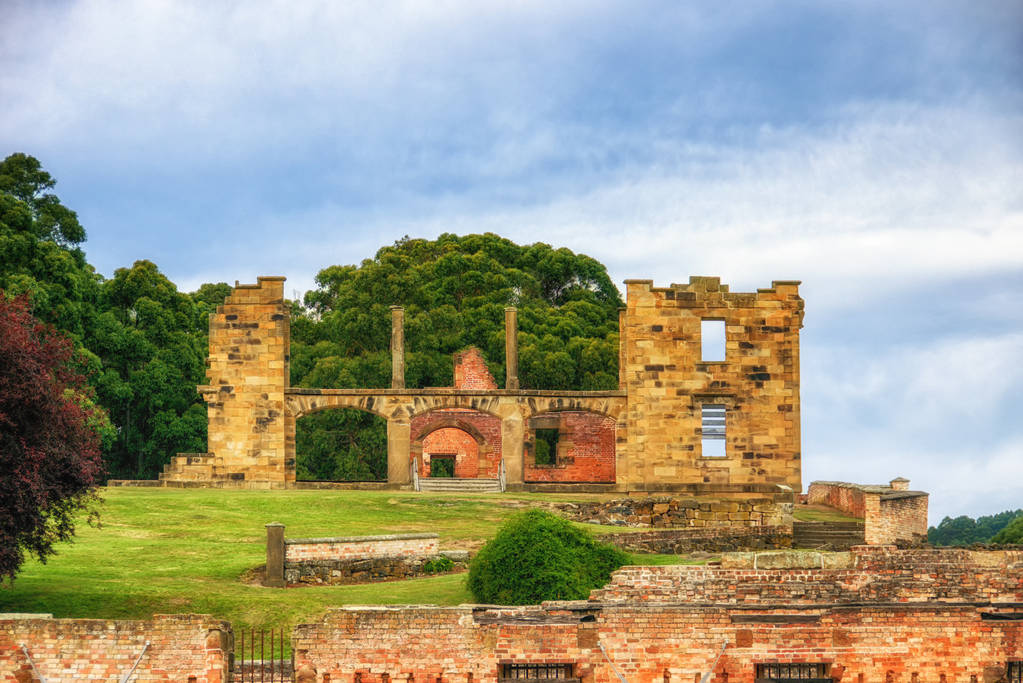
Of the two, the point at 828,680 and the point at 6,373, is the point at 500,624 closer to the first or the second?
the point at 828,680

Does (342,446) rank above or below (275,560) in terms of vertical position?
above

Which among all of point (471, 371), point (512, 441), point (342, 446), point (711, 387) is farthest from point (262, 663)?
point (342, 446)

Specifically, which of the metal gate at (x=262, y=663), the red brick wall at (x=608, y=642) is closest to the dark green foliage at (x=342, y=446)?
the metal gate at (x=262, y=663)

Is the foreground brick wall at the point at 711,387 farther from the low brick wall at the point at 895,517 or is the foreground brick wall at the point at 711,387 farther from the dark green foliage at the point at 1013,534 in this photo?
the low brick wall at the point at 895,517

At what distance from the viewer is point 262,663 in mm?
16500

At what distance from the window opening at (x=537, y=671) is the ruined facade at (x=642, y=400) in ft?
71.4

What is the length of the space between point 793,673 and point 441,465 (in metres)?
33.0

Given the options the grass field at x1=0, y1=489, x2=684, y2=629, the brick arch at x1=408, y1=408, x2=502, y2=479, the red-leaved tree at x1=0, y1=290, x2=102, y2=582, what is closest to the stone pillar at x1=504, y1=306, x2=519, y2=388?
the brick arch at x1=408, y1=408, x2=502, y2=479

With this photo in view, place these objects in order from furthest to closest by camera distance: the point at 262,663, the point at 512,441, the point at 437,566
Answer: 1. the point at 512,441
2. the point at 437,566
3. the point at 262,663

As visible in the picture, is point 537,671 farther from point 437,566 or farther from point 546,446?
point 546,446

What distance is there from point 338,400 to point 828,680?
2368cm

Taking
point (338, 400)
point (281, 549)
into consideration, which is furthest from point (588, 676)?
point (338, 400)

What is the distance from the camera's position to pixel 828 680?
16.9 meters

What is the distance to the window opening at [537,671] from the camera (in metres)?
16.6
